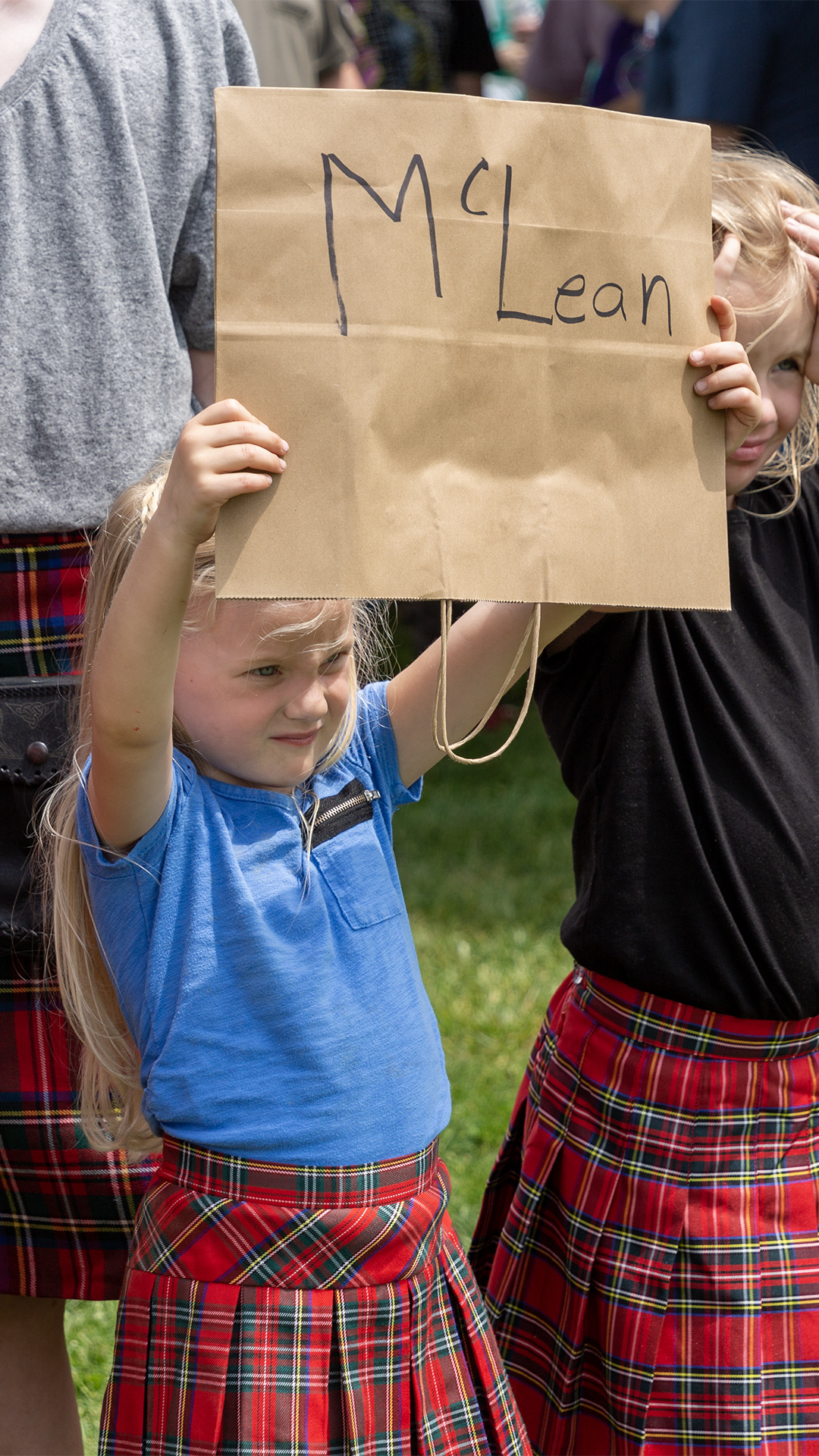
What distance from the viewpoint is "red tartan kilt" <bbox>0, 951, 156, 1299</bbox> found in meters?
1.67

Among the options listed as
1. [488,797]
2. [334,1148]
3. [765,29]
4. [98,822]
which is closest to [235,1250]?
[334,1148]

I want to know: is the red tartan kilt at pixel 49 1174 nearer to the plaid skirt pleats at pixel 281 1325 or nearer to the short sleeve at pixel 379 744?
the plaid skirt pleats at pixel 281 1325

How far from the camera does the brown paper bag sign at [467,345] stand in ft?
3.79

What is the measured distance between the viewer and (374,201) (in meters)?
1.18

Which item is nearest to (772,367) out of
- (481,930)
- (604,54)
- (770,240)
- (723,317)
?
(770,240)

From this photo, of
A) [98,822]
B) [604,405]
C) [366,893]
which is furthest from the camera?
[366,893]

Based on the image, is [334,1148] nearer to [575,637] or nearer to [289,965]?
[289,965]

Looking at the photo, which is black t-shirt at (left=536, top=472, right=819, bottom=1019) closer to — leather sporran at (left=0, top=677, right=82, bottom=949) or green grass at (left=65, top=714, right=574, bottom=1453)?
leather sporran at (left=0, top=677, right=82, bottom=949)

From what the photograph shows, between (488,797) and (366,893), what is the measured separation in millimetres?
3296

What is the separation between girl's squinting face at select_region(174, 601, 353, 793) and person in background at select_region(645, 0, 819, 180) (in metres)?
1.60

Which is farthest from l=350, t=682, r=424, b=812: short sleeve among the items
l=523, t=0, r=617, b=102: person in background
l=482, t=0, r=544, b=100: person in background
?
l=482, t=0, r=544, b=100: person in background

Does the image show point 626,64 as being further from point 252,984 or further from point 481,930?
point 252,984

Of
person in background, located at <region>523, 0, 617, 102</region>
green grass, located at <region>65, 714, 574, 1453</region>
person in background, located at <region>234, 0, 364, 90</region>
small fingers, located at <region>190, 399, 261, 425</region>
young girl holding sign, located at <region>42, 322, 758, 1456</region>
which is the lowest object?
green grass, located at <region>65, 714, 574, 1453</region>

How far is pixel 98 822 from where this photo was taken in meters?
1.37
